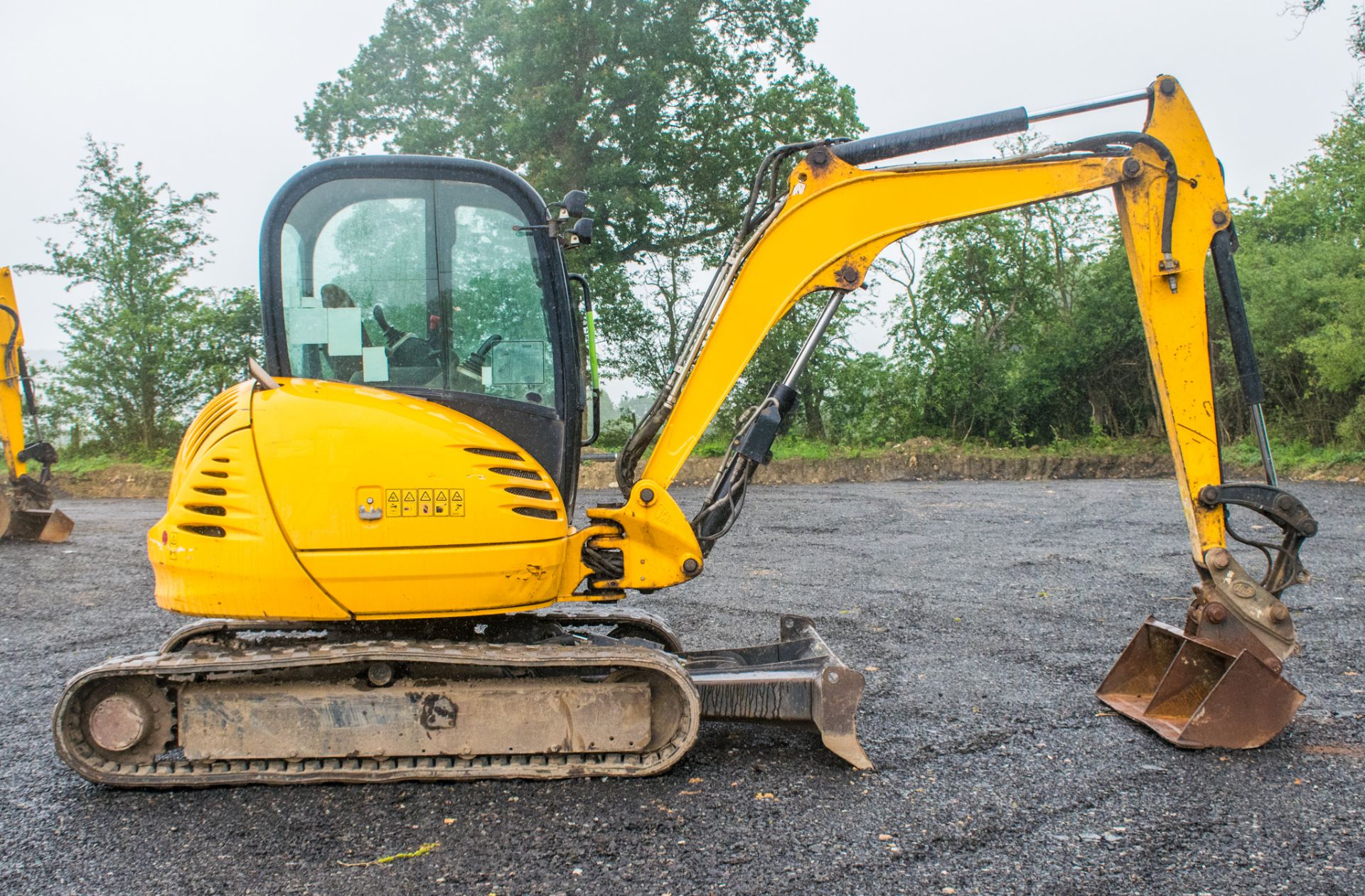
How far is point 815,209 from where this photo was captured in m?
4.06

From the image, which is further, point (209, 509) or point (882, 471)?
point (882, 471)

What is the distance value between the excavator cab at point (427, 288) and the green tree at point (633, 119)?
1656cm

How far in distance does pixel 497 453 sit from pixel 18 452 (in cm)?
1028

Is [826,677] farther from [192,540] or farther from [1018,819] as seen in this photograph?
[192,540]

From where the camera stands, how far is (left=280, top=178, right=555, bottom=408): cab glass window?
3.83m

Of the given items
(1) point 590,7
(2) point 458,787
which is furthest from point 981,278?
(2) point 458,787

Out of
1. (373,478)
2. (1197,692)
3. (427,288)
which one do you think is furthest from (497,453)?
(1197,692)

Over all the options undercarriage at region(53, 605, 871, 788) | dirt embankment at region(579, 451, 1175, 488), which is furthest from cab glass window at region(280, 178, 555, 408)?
dirt embankment at region(579, 451, 1175, 488)

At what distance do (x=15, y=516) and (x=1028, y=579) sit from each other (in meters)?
10.6

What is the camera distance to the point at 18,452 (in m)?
11.3

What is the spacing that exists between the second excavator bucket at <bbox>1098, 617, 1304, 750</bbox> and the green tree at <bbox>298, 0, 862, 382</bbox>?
16.9 meters

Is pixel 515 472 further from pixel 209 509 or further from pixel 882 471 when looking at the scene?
pixel 882 471

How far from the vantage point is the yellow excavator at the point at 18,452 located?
35.8 feet

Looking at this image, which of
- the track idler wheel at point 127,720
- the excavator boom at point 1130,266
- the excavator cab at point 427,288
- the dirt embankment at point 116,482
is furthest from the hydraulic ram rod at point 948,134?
the dirt embankment at point 116,482
